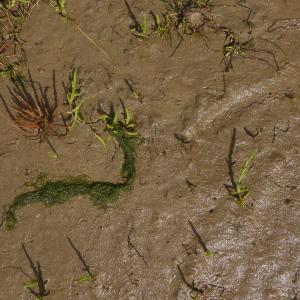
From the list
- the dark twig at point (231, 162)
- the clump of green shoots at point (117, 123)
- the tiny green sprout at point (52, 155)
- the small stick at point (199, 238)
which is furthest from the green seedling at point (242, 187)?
the tiny green sprout at point (52, 155)

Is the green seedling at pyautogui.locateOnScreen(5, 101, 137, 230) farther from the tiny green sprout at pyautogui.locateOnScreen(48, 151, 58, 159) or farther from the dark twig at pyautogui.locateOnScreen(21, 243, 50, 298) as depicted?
the dark twig at pyautogui.locateOnScreen(21, 243, 50, 298)

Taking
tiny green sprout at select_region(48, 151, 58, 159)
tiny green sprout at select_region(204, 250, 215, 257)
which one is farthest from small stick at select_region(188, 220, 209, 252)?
tiny green sprout at select_region(48, 151, 58, 159)

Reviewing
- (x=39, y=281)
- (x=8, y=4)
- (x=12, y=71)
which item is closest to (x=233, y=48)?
(x=12, y=71)

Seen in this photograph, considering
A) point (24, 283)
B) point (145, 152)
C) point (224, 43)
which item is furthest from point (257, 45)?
point (24, 283)

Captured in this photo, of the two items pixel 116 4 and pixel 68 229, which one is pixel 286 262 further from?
pixel 116 4

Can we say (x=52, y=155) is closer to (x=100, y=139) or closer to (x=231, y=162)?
(x=100, y=139)

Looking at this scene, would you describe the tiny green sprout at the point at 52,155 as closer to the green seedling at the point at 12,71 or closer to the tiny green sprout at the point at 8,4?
the green seedling at the point at 12,71
